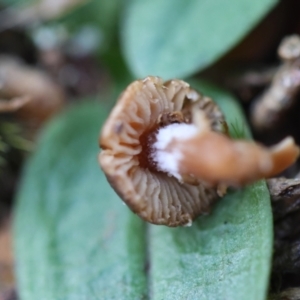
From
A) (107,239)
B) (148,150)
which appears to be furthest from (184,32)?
(107,239)

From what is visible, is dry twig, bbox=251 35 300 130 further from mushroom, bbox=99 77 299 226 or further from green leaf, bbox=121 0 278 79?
mushroom, bbox=99 77 299 226

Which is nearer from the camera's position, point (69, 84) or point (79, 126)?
point (79, 126)

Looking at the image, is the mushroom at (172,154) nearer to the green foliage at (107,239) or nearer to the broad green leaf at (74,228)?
the green foliage at (107,239)

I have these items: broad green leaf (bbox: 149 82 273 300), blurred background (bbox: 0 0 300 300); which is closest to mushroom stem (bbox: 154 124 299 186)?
broad green leaf (bbox: 149 82 273 300)

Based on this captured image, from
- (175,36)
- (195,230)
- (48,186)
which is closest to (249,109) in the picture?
(175,36)

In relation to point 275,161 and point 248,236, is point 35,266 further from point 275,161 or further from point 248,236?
point 275,161

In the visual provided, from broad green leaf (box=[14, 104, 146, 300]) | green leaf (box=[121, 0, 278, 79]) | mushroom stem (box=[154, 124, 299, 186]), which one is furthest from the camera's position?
green leaf (box=[121, 0, 278, 79])

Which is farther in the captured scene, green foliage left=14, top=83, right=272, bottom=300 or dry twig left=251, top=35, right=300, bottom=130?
dry twig left=251, top=35, right=300, bottom=130
